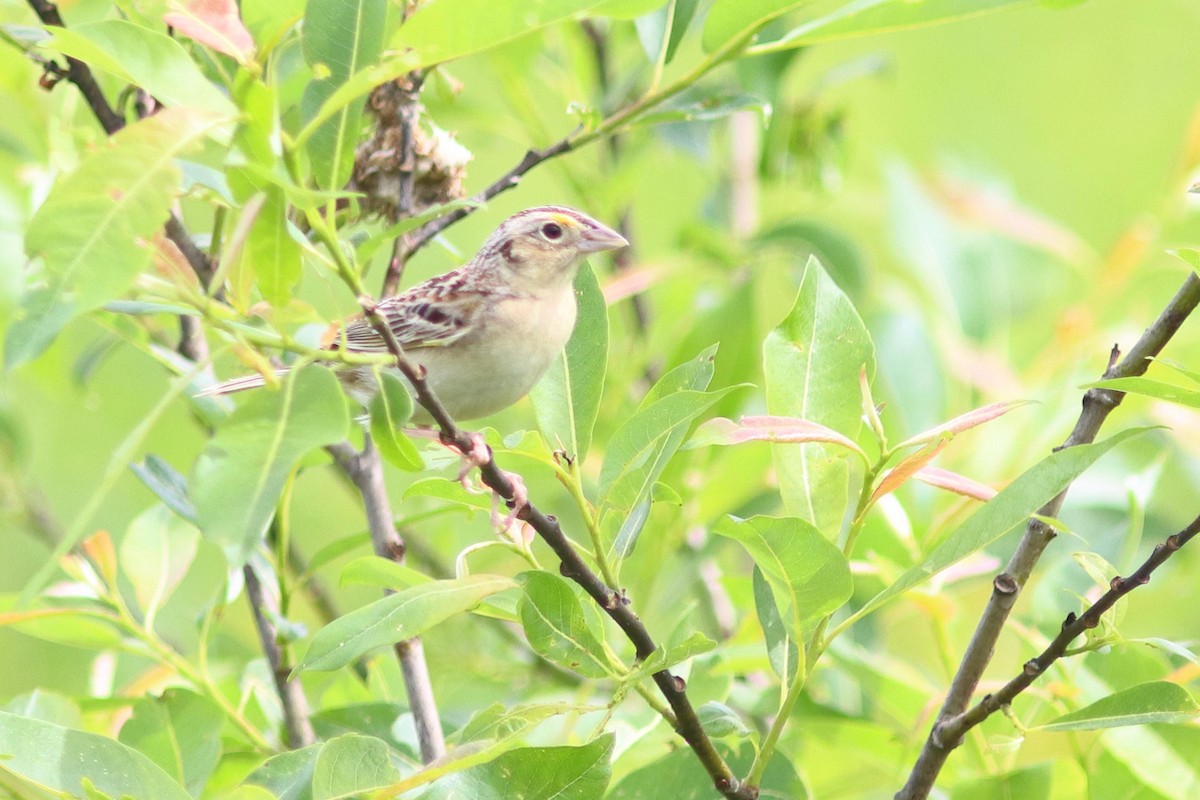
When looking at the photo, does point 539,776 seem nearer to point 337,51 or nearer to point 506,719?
point 506,719

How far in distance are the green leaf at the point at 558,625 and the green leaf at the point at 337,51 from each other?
22.1 inches

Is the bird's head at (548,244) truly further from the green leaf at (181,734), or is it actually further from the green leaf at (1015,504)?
the green leaf at (1015,504)

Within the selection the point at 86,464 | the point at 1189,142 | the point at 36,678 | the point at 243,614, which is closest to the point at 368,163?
the point at 1189,142

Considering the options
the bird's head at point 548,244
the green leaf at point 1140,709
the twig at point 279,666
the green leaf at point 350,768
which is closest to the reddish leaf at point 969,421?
the green leaf at point 1140,709

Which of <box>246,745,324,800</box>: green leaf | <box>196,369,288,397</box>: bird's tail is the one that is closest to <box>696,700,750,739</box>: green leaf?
<box>246,745,324,800</box>: green leaf

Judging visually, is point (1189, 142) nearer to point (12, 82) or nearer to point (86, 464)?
point (12, 82)

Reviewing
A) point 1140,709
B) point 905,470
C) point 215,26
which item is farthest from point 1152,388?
point 215,26

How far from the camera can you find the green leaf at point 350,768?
1.58 metres

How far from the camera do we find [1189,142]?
3.58 meters

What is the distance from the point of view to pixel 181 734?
82.7 inches

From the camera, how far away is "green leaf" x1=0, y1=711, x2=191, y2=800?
65.7 inches

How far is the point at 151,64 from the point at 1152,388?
1260 millimetres

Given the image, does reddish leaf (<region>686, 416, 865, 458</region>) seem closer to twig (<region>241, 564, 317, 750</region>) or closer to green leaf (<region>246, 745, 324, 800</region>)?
green leaf (<region>246, 745, 324, 800</region>)

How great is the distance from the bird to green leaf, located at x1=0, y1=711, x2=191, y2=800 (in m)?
0.86
